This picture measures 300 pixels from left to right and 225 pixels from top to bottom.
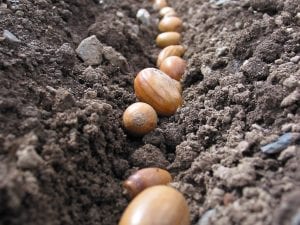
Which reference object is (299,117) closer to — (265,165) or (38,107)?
(265,165)

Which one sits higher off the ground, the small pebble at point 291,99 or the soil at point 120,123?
the small pebble at point 291,99

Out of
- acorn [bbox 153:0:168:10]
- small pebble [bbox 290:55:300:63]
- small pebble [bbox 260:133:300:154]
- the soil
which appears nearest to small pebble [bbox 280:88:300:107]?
the soil

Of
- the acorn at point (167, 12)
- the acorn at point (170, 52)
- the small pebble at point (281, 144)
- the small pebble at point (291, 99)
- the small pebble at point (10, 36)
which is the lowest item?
the acorn at point (167, 12)

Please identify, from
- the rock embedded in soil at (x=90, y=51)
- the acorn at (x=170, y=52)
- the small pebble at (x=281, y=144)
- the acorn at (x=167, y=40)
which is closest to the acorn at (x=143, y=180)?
the small pebble at (x=281, y=144)

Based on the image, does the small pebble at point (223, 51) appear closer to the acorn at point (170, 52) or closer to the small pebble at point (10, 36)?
the acorn at point (170, 52)

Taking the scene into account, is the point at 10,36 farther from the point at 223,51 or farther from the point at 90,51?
the point at 223,51

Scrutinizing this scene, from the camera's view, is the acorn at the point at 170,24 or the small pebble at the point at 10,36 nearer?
the small pebble at the point at 10,36

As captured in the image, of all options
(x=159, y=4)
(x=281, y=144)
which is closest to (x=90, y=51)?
(x=281, y=144)
